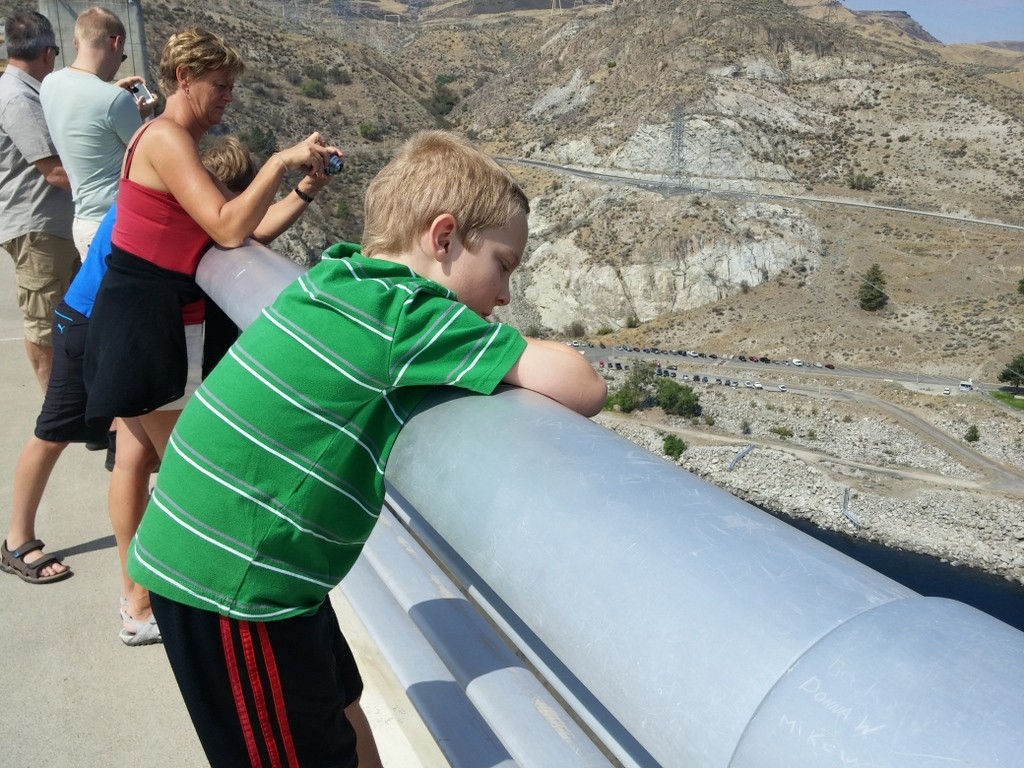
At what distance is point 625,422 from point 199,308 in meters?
36.2

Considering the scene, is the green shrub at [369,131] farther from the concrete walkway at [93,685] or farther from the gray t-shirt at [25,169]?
the concrete walkway at [93,685]

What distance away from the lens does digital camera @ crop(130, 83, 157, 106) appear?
338 cm

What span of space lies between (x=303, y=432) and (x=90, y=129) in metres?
1.95

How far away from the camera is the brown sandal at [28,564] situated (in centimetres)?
247

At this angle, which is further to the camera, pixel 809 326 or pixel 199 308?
pixel 809 326

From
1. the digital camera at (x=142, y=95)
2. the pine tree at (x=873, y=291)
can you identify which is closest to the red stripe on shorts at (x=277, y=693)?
the digital camera at (x=142, y=95)

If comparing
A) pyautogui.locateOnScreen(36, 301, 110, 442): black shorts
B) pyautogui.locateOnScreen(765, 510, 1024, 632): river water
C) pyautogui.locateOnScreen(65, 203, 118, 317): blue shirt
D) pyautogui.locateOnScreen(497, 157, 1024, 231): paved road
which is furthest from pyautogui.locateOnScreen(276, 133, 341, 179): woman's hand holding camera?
pyautogui.locateOnScreen(497, 157, 1024, 231): paved road

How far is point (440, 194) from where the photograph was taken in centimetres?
120

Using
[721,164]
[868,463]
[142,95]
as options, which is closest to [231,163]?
[142,95]

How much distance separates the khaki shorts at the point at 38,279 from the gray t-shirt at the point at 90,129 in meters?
0.67

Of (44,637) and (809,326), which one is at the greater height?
(44,637)

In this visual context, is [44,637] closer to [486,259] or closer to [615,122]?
[486,259]

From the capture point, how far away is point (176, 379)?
2.02 metres

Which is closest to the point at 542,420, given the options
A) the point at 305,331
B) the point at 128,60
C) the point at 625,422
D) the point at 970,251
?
the point at 305,331
